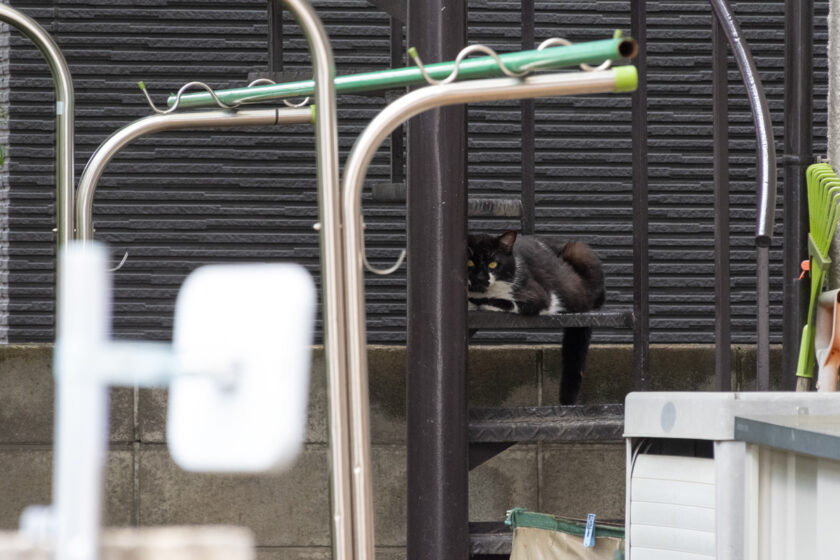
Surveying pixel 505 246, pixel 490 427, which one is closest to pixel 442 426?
pixel 490 427

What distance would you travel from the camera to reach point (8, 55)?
4492 millimetres

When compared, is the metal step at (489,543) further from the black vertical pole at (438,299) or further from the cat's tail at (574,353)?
the cat's tail at (574,353)

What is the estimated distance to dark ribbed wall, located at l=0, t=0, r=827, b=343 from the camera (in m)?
Result: 4.55

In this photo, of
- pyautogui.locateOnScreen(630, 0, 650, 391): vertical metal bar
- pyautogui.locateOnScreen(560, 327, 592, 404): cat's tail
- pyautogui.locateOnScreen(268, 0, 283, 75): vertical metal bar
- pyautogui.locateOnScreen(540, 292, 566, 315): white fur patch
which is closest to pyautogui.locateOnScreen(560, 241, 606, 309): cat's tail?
pyautogui.locateOnScreen(560, 327, 592, 404): cat's tail

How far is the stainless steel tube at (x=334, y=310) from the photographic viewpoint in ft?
4.37

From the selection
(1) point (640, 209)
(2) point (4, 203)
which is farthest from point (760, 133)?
(2) point (4, 203)

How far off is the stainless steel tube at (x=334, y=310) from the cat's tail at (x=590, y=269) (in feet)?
8.52

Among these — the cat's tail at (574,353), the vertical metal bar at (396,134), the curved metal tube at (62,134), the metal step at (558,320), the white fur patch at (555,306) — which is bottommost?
the cat's tail at (574,353)

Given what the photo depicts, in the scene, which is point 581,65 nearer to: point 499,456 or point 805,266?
point 805,266

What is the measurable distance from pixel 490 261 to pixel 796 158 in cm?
114

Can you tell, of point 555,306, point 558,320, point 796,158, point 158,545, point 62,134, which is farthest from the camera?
point 555,306

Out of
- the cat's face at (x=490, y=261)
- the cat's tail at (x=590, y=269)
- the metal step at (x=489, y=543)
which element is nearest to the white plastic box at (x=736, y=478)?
the metal step at (x=489, y=543)

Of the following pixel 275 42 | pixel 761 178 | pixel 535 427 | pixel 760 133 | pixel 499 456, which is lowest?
pixel 499 456

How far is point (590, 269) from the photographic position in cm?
389
